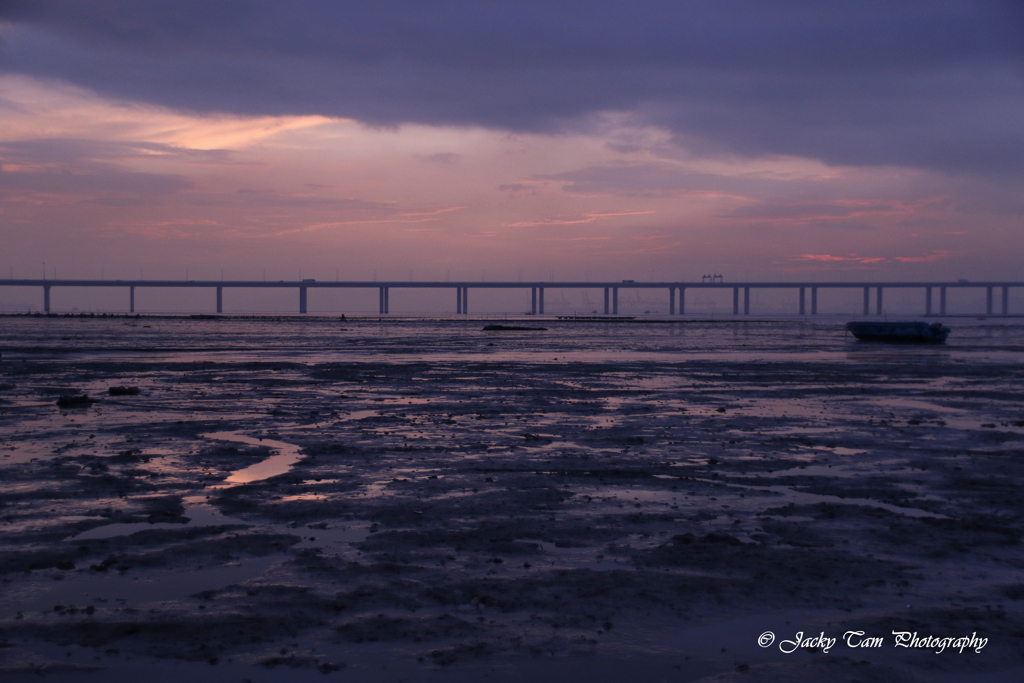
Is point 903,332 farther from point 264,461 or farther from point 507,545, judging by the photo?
point 507,545

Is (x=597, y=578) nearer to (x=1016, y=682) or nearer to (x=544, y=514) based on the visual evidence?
(x=544, y=514)

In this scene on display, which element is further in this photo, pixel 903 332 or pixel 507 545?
pixel 903 332

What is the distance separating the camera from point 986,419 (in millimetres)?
17312

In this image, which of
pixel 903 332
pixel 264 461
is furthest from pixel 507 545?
pixel 903 332

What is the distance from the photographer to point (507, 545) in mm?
7742

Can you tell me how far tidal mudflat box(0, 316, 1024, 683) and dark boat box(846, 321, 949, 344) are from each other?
45.9 meters

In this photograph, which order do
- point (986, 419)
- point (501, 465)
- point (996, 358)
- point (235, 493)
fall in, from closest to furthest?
point (235, 493)
point (501, 465)
point (986, 419)
point (996, 358)

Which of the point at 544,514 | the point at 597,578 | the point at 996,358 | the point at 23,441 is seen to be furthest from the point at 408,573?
the point at 996,358

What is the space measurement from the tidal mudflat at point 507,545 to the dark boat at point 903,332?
45.9 m

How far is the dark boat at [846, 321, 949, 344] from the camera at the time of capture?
58.4m

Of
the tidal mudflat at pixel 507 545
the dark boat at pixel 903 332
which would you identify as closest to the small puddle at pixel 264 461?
the tidal mudflat at pixel 507 545

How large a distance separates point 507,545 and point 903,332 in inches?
2355

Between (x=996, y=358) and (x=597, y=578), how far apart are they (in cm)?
4299

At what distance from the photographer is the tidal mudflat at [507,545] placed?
5.36 m
